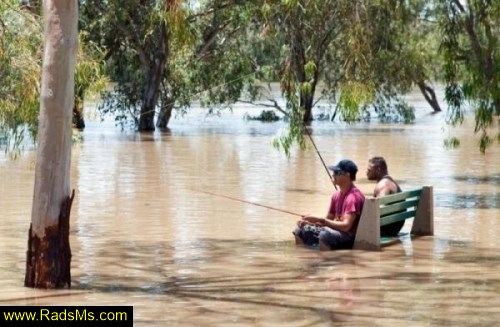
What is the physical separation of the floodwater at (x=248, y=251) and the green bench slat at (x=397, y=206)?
1.34 ft

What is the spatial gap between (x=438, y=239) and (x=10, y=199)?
308 inches

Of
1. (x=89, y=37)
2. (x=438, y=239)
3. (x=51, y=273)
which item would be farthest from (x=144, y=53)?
(x=51, y=273)

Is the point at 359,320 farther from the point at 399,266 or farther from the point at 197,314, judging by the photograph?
the point at 399,266

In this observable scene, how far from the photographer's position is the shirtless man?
1346 cm

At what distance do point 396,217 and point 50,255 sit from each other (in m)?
4.85

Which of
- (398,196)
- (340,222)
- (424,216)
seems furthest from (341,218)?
Result: (424,216)

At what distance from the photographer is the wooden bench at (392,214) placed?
12.4 m

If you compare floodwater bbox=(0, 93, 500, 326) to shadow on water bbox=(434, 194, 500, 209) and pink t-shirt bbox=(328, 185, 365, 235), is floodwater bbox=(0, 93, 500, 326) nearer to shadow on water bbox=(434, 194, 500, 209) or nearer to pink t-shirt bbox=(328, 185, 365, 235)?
shadow on water bbox=(434, 194, 500, 209)

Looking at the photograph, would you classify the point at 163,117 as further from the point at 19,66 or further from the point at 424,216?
the point at 424,216

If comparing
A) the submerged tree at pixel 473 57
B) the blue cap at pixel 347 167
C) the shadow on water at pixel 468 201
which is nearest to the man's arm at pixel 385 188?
the blue cap at pixel 347 167

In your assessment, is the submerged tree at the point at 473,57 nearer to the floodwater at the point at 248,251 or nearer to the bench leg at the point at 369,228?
the floodwater at the point at 248,251

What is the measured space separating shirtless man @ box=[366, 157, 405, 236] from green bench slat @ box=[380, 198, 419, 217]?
6.9 inches

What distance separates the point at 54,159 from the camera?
32.9 feet

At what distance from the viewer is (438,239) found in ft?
45.4
